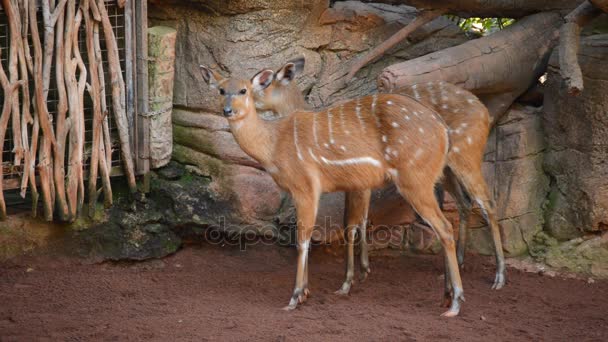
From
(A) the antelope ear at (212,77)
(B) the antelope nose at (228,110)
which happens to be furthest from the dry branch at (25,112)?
(B) the antelope nose at (228,110)

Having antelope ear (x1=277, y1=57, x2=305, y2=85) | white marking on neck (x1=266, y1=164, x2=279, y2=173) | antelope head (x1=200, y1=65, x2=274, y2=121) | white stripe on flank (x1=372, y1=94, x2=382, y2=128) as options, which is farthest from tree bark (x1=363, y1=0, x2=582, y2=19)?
white marking on neck (x1=266, y1=164, x2=279, y2=173)

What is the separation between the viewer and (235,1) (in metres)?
7.15

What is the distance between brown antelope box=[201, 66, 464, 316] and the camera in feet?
19.9

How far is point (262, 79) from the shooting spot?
6430mm

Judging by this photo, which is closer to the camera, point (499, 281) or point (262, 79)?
point (262, 79)

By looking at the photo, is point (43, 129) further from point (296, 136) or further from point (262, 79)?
point (296, 136)

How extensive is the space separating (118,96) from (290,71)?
1371 millimetres

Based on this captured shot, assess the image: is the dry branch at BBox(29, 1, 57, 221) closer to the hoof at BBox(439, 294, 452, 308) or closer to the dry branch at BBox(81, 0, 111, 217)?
the dry branch at BBox(81, 0, 111, 217)

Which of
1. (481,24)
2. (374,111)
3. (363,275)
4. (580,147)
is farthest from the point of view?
(481,24)

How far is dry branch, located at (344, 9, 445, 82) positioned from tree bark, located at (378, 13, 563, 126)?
12.4 inches

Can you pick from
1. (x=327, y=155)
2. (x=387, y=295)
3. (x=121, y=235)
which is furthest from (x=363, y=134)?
(x=121, y=235)

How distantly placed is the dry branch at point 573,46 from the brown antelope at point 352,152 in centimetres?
88

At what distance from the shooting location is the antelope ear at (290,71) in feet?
21.8

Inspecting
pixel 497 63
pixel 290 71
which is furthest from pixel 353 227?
pixel 497 63
